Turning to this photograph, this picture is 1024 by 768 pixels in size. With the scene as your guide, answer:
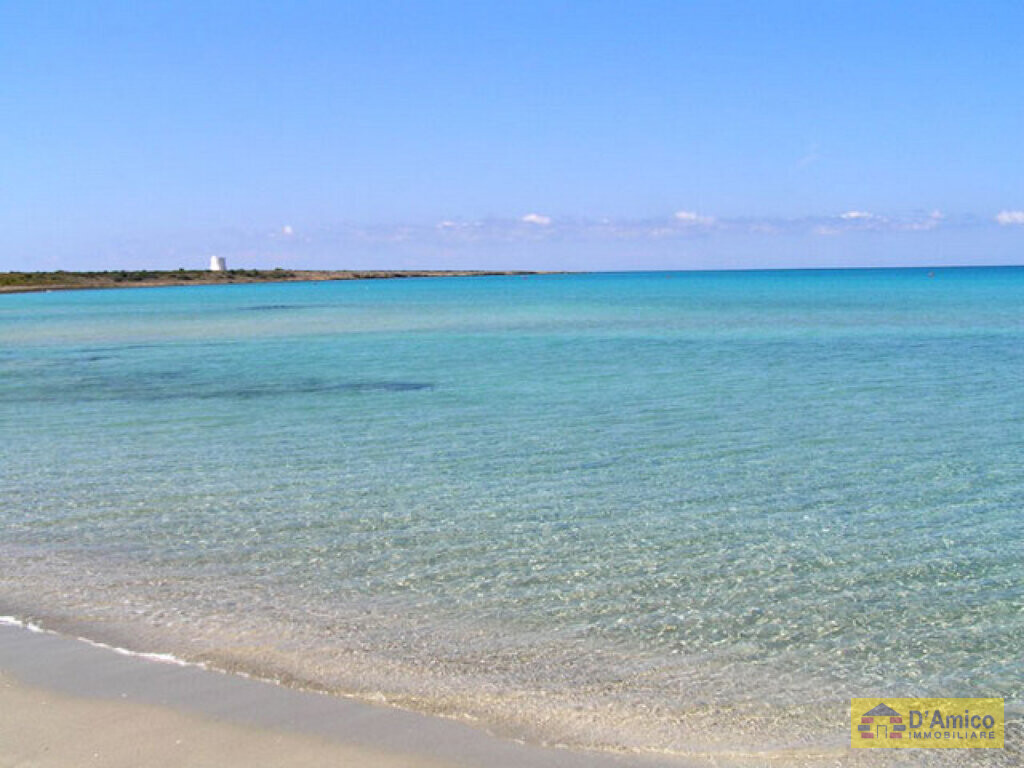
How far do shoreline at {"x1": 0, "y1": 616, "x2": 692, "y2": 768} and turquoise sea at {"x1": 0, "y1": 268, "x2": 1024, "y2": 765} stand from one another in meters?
0.23

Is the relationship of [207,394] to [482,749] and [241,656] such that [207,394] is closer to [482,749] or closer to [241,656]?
[241,656]

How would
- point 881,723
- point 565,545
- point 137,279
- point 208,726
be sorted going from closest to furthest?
point 208,726 < point 881,723 < point 565,545 < point 137,279

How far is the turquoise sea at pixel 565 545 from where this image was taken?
20.3 ft

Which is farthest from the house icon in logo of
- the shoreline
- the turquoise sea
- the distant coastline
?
the distant coastline

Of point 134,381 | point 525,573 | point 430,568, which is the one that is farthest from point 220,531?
point 134,381

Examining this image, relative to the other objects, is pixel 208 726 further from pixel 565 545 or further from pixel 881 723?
pixel 565 545

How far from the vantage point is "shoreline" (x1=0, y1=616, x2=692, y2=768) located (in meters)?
5.16

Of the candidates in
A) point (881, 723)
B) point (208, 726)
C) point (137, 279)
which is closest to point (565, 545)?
point (881, 723)

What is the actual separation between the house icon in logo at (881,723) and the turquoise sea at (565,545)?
0.40 feet

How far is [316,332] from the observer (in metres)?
42.3

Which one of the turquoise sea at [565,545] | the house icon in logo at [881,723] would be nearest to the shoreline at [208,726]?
the turquoise sea at [565,545]

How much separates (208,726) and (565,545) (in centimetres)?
417

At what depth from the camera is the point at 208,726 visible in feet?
18.1

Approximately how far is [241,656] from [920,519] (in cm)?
659
